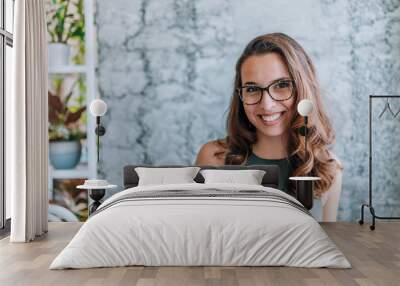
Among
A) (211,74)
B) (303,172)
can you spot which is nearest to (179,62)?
(211,74)

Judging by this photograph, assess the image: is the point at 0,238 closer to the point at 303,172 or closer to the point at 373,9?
the point at 303,172

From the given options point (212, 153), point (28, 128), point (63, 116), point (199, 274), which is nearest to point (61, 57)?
point (63, 116)

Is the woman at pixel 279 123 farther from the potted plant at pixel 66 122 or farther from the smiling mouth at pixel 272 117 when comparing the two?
the potted plant at pixel 66 122

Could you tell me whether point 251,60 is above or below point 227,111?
above

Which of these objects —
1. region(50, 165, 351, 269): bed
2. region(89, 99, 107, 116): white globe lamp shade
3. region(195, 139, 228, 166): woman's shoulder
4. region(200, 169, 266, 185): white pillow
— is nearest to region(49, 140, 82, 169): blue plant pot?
region(89, 99, 107, 116): white globe lamp shade

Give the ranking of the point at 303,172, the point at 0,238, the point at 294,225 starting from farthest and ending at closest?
the point at 303,172 → the point at 0,238 → the point at 294,225

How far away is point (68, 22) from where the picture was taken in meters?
7.28

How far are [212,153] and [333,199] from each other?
1.58 m

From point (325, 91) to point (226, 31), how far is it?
4.59ft

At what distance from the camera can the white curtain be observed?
571 cm

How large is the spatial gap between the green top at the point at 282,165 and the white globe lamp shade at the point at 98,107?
1829 mm

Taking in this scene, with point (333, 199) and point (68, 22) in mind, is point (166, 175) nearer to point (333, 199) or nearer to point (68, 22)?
point (333, 199)

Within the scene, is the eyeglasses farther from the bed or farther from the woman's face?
the bed

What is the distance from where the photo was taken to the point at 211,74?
721cm
